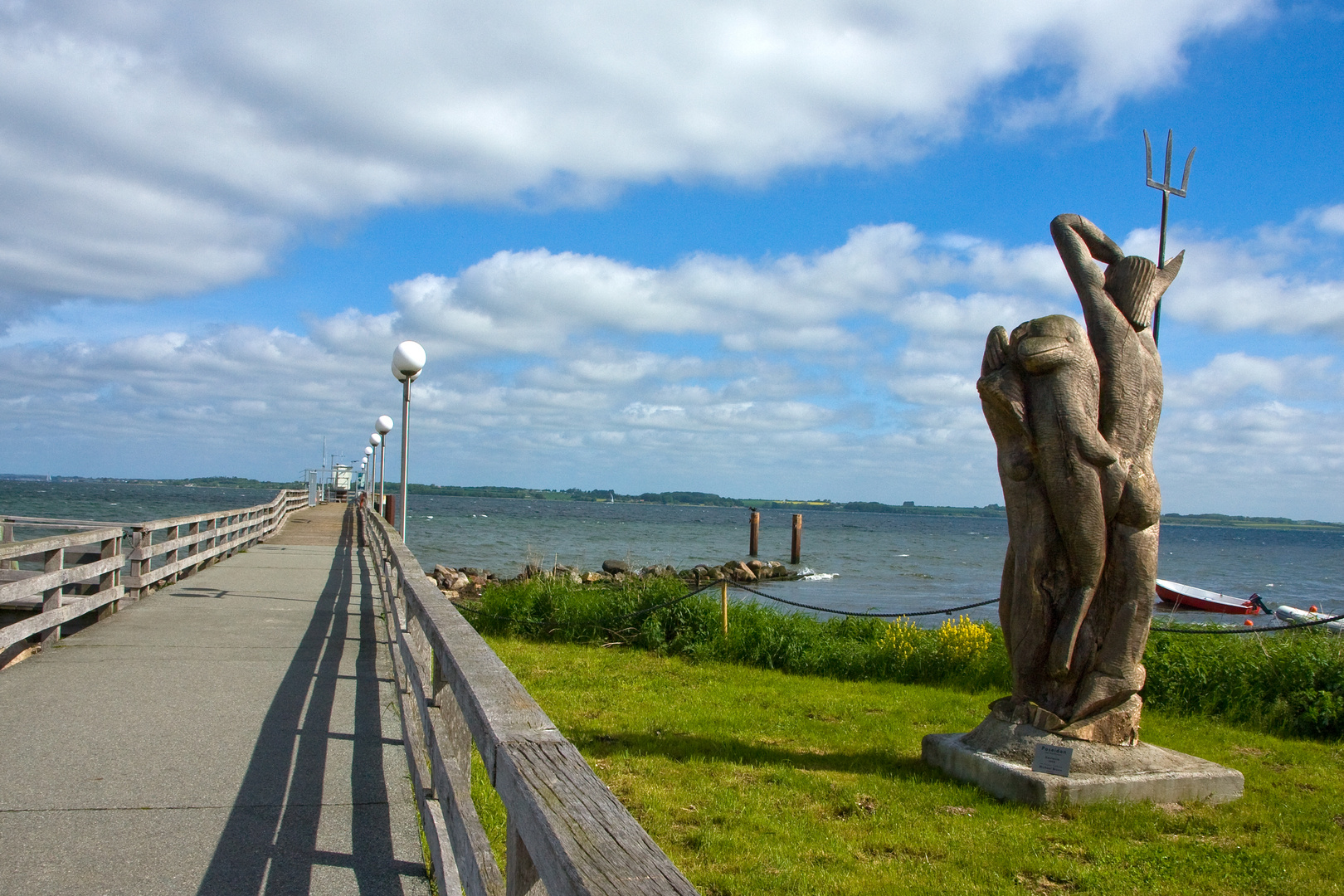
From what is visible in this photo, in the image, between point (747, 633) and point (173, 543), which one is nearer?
point (747, 633)

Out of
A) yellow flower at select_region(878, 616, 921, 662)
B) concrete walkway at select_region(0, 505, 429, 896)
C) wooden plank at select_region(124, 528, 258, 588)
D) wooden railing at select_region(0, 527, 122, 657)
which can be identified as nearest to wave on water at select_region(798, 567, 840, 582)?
wooden plank at select_region(124, 528, 258, 588)

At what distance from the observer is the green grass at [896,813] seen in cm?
467

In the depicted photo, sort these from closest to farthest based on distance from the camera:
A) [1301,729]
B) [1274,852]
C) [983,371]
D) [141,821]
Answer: [141,821], [1274,852], [983,371], [1301,729]

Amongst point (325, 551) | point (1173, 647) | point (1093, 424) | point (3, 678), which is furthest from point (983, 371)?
point (325, 551)

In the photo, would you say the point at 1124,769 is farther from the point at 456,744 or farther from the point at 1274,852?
the point at 456,744

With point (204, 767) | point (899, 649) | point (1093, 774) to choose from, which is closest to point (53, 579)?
point (204, 767)

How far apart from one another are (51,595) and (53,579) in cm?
29

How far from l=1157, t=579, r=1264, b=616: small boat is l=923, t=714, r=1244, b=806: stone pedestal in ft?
73.1

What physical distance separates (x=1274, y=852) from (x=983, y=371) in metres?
3.17

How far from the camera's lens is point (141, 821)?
4.30 metres

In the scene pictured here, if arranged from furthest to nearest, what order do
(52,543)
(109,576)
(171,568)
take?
(171,568) < (109,576) < (52,543)

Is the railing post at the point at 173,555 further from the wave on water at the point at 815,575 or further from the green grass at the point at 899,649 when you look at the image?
the wave on water at the point at 815,575

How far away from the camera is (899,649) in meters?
10.7

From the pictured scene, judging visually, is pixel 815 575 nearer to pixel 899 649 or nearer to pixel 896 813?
pixel 899 649
